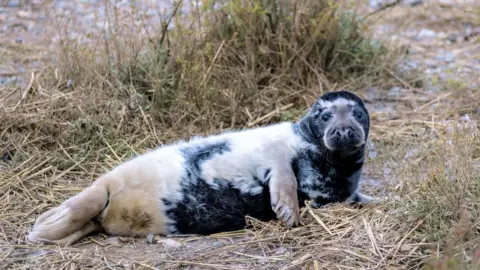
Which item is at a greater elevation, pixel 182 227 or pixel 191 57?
pixel 191 57

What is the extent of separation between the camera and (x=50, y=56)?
6031mm

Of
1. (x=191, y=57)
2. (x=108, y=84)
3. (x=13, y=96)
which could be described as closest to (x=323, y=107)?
(x=191, y=57)

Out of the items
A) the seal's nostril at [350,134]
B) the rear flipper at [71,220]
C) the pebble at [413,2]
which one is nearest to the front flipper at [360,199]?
the seal's nostril at [350,134]

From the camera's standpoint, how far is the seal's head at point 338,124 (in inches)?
159

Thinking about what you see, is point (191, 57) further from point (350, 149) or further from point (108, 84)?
point (350, 149)

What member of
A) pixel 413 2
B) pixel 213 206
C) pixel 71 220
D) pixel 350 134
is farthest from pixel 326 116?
pixel 413 2

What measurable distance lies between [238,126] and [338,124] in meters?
1.59

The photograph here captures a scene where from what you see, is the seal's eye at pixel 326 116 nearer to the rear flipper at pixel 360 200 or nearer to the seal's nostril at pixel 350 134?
the seal's nostril at pixel 350 134

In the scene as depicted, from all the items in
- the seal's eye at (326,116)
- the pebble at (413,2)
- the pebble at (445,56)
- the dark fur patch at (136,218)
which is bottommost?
the pebble at (445,56)

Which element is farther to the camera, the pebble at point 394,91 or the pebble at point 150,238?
the pebble at point 394,91

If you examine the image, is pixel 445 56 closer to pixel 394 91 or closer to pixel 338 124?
pixel 394 91

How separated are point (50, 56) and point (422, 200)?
12.1 ft

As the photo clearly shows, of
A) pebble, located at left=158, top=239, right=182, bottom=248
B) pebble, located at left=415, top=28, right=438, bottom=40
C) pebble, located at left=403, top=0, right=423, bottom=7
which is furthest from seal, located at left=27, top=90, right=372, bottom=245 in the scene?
pebble, located at left=403, top=0, right=423, bottom=7

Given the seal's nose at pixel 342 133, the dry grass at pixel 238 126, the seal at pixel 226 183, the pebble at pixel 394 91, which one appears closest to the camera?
the dry grass at pixel 238 126
